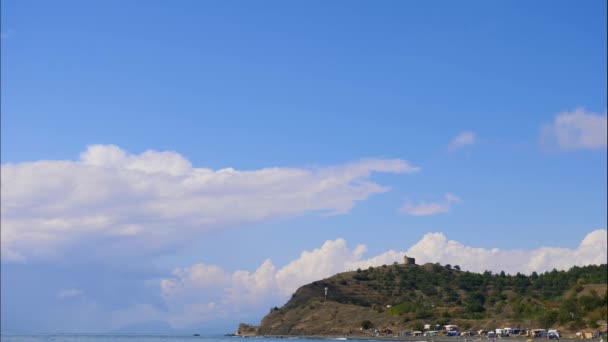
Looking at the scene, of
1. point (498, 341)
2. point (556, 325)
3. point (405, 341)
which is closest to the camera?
point (498, 341)

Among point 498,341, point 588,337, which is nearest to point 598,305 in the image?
point 588,337

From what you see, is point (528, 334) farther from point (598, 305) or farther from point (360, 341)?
point (360, 341)

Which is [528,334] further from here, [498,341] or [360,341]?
[360,341]

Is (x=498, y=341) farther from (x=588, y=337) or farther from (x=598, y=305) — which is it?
(x=598, y=305)

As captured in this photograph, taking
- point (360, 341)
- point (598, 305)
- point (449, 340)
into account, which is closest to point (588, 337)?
point (449, 340)

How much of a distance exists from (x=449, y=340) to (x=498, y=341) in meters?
24.1

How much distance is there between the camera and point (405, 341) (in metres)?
174

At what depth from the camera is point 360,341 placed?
19062cm

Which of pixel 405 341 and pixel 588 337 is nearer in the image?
pixel 588 337

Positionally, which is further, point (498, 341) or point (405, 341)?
point (405, 341)

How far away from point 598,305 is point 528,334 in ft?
99.6

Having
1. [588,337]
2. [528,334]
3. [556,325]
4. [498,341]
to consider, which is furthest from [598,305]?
[498,341]

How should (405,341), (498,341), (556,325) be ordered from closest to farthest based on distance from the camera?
(498,341) < (405,341) < (556,325)

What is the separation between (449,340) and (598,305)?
1952 inches
